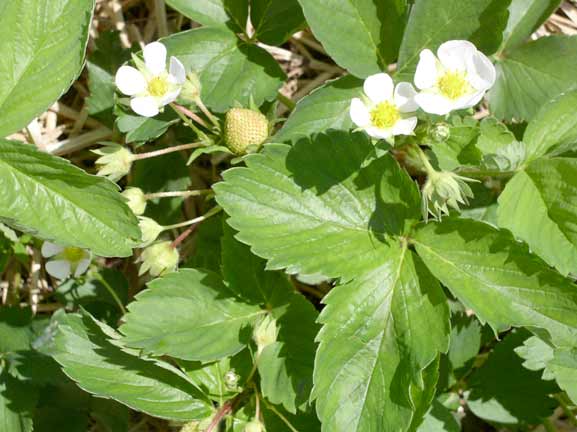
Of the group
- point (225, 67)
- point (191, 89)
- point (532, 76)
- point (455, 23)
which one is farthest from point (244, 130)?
point (532, 76)

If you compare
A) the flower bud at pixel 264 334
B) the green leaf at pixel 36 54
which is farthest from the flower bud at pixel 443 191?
the green leaf at pixel 36 54

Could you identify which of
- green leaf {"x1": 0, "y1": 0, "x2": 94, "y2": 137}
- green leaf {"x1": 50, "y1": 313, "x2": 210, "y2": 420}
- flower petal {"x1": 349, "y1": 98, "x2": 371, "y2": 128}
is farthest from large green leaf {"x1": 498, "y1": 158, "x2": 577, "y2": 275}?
Result: green leaf {"x1": 0, "y1": 0, "x2": 94, "y2": 137}

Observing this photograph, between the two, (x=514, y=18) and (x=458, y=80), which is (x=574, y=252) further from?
(x=514, y=18)

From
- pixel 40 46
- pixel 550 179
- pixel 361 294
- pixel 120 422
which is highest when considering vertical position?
pixel 40 46

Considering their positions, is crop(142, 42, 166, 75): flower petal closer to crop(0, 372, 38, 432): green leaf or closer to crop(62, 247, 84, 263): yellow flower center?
crop(62, 247, 84, 263): yellow flower center

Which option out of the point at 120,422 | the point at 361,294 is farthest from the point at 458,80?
the point at 120,422

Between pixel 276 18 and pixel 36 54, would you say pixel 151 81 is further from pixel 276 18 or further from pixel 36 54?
pixel 276 18

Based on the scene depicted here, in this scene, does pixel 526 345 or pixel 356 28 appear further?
pixel 526 345
